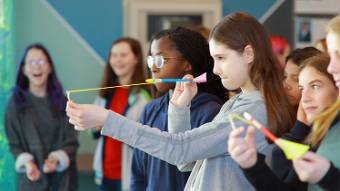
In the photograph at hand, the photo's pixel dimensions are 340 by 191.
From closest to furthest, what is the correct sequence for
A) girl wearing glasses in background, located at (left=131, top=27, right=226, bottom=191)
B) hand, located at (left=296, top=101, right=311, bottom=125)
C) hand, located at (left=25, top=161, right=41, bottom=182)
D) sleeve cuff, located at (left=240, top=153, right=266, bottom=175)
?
sleeve cuff, located at (left=240, top=153, right=266, bottom=175) < hand, located at (left=296, top=101, right=311, bottom=125) < girl wearing glasses in background, located at (left=131, top=27, right=226, bottom=191) < hand, located at (left=25, top=161, right=41, bottom=182)

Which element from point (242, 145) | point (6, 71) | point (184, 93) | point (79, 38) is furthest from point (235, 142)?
point (79, 38)

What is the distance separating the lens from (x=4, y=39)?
3936mm

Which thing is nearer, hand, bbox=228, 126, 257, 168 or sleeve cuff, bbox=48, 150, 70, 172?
hand, bbox=228, 126, 257, 168

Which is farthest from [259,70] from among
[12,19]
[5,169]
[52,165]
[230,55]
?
[12,19]

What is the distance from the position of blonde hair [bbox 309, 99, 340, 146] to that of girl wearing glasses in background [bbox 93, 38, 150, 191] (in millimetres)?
2230

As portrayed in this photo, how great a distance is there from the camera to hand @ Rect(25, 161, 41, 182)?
3471 millimetres

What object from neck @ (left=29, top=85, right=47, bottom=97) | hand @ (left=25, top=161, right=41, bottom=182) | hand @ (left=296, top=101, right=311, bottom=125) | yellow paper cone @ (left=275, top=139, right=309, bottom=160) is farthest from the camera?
neck @ (left=29, top=85, right=47, bottom=97)

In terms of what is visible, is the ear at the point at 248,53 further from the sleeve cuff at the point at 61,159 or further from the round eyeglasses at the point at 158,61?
the sleeve cuff at the point at 61,159

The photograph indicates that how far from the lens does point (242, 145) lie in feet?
4.17

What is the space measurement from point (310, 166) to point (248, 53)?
0.52 metres

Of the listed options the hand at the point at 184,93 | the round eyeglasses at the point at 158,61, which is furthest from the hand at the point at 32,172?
the hand at the point at 184,93

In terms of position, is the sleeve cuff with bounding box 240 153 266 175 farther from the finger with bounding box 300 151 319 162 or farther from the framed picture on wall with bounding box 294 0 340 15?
the framed picture on wall with bounding box 294 0 340 15

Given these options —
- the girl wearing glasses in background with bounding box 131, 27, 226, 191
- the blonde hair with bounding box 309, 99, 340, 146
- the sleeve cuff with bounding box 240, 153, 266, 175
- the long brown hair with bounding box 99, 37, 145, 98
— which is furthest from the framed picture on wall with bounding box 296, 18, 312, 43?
the sleeve cuff with bounding box 240, 153, 266, 175

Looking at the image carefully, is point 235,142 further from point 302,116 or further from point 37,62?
point 37,62
